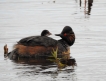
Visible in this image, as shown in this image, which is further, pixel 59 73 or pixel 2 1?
pixel 2 1

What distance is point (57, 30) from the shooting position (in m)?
20.8

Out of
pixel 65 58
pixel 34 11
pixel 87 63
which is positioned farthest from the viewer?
pixel 34 11

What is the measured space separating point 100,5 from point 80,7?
1.33 meters

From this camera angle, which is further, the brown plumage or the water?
the brown plumage

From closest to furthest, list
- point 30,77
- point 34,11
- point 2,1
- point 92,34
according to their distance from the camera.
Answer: point 30,77, point 92,34, point 34,11, point 2,1

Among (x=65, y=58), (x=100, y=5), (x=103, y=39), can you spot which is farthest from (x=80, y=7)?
(x=65, y=58)

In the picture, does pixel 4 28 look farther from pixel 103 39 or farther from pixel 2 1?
pixel 2 1

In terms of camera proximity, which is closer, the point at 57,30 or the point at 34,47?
the point at 34,47

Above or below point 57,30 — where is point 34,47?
above

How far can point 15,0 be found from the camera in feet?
106

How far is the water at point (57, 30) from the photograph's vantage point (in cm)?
1286

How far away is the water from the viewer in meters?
12.9

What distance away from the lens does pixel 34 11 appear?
89.3 feet

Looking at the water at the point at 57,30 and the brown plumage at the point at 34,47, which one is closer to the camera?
the water at the point at 57,30
